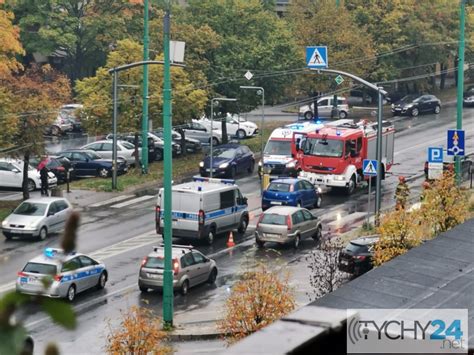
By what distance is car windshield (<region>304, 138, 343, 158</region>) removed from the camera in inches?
1678

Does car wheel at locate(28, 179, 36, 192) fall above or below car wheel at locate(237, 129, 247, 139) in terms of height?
below

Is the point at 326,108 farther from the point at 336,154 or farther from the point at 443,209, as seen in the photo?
the point at 443,209

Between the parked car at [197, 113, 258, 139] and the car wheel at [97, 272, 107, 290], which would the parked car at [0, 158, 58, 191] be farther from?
the car wheel at [97, 272, 107, 290]

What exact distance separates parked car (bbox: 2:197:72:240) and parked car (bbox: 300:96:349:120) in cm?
3189

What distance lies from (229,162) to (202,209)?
1347 cm

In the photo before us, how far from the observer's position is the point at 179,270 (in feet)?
91.6

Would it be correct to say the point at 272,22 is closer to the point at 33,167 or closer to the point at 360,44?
the point at 360,44

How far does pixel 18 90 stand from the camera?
39.3 metres

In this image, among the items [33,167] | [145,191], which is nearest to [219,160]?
[145,191]

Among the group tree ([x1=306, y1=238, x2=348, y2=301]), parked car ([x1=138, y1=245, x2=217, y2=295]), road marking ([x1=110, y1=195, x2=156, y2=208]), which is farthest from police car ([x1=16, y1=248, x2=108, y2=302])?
road marking ([x1=110, y1=195, x2=156, y2=208])

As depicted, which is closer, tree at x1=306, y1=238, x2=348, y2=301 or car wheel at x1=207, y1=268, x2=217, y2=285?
tree at x1=306, y1=238, x2=348, y2=301

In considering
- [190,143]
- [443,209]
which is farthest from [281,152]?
[443,209]

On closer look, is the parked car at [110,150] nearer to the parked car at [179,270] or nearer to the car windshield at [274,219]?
the car windshield at [274,219]

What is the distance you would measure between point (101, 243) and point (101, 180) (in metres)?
11.8
